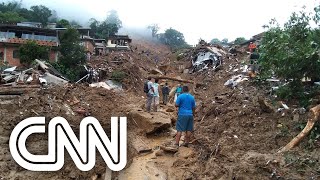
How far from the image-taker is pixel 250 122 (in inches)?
357

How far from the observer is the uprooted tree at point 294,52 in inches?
348

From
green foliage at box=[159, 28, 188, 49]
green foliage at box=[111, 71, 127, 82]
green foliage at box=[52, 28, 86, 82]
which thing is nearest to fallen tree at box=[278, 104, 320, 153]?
green foliage at box=[111, 71, 127, 82]

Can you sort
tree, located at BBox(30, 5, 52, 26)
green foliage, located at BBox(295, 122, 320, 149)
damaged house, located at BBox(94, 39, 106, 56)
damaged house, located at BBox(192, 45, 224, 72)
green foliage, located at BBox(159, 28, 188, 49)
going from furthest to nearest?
green foliage, located at BBox(159, 28, 188, 49) < tree, located at BBox(30, 5, 52, 26) < damaged house, located at BBox(94, 39, 106, 56) < damaged house, located at BBox(192, 45, 224, 72) < green foliage, located at BBox(295, 122, 320, 149)

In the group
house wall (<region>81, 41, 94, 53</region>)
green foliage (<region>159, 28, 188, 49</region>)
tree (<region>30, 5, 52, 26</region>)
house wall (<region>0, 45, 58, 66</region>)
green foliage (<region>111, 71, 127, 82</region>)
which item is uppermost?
tree (<region>30, 5, 52, 26</region>)

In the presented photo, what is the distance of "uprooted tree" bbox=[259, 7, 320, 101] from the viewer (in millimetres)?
8836

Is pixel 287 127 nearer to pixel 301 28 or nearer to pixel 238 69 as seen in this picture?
pixel 301 28

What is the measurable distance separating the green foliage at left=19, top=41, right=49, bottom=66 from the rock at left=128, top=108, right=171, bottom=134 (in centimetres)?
1668

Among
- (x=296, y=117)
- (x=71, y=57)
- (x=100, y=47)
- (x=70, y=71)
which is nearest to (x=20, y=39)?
(x=71, y=57)

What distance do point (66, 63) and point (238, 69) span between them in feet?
41.6

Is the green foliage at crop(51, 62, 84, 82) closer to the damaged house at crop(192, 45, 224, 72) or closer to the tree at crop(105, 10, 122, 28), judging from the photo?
the damaged house at crop(192, 45, 224, 72)

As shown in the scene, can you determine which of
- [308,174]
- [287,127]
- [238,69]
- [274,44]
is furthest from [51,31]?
[308,174]

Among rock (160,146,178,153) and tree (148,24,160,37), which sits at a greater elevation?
tree (148,24,160,37)

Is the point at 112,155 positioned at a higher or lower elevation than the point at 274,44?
lower

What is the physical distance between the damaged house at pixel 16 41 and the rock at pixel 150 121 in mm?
19376
